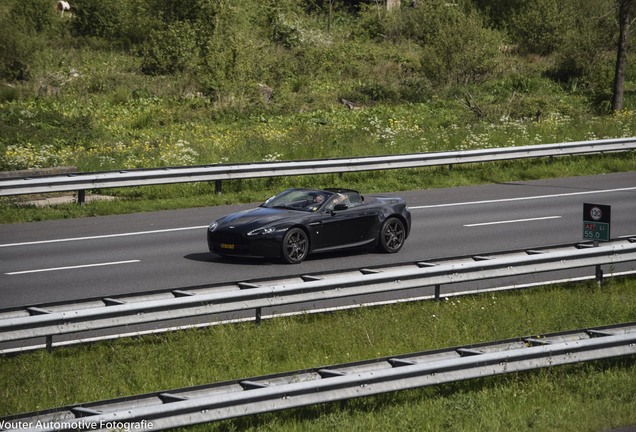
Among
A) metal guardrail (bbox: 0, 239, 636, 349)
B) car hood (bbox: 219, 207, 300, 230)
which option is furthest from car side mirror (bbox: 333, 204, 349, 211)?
metal guardrail (bbox: 0, 239, 636, 349)

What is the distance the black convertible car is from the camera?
51.2ft

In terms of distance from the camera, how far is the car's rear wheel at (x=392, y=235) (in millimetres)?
16859

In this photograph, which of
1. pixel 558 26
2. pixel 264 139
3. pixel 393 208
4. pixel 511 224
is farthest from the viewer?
pixel 558 26

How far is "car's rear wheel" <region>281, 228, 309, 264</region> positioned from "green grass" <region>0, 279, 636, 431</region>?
11.1 ft

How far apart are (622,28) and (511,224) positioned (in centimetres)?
1683

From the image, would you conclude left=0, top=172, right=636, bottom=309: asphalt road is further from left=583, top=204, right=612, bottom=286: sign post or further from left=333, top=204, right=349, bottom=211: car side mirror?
left=583, top=204, right=612, bottom=286: sign post

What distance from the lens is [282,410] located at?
8.46 m

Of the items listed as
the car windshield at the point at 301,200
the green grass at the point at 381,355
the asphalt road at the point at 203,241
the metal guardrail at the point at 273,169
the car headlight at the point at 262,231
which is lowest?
the green grass at the point at 381,355

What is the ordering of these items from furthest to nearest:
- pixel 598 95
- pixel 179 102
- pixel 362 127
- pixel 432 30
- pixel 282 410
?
pixel 432 30 → pixel 598 95 → pixel 179 102 → pixel 362 127 → pixel 282 410

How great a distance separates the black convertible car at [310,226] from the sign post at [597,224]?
3731 millimetres

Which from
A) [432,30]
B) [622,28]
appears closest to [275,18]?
[432,30]

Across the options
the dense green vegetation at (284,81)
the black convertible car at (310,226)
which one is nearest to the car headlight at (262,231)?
the black convertible car at (310,226)

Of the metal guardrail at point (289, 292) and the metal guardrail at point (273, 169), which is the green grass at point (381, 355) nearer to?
the metal guardrail at point (289, 292)

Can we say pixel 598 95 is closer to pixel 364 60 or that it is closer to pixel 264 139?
pixel 364 60
